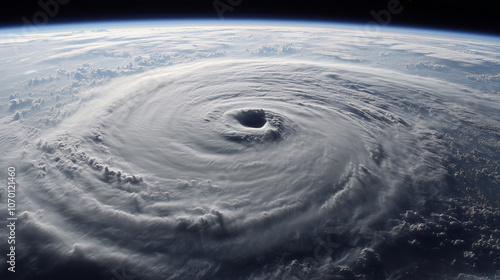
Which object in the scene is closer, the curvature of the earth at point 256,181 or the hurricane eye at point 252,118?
the curvature of the earth at point 256,181

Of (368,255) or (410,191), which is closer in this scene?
(368,255)

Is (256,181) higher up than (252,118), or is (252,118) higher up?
(252,118)

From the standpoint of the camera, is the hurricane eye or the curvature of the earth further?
the hurricane eye

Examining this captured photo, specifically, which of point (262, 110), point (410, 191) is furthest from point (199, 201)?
point (262, 110)

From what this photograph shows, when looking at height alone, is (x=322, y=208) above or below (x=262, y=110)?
below

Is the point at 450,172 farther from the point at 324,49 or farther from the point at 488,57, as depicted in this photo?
the point at 488,57

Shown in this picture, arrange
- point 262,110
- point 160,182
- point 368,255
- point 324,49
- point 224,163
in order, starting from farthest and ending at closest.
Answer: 1. point 324,49
2. point 262,110
3. point 224,163
4. point 160,182
5. point 368,255

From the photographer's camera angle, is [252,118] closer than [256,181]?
No

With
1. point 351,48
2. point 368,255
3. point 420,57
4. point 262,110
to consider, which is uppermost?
point 351,48
